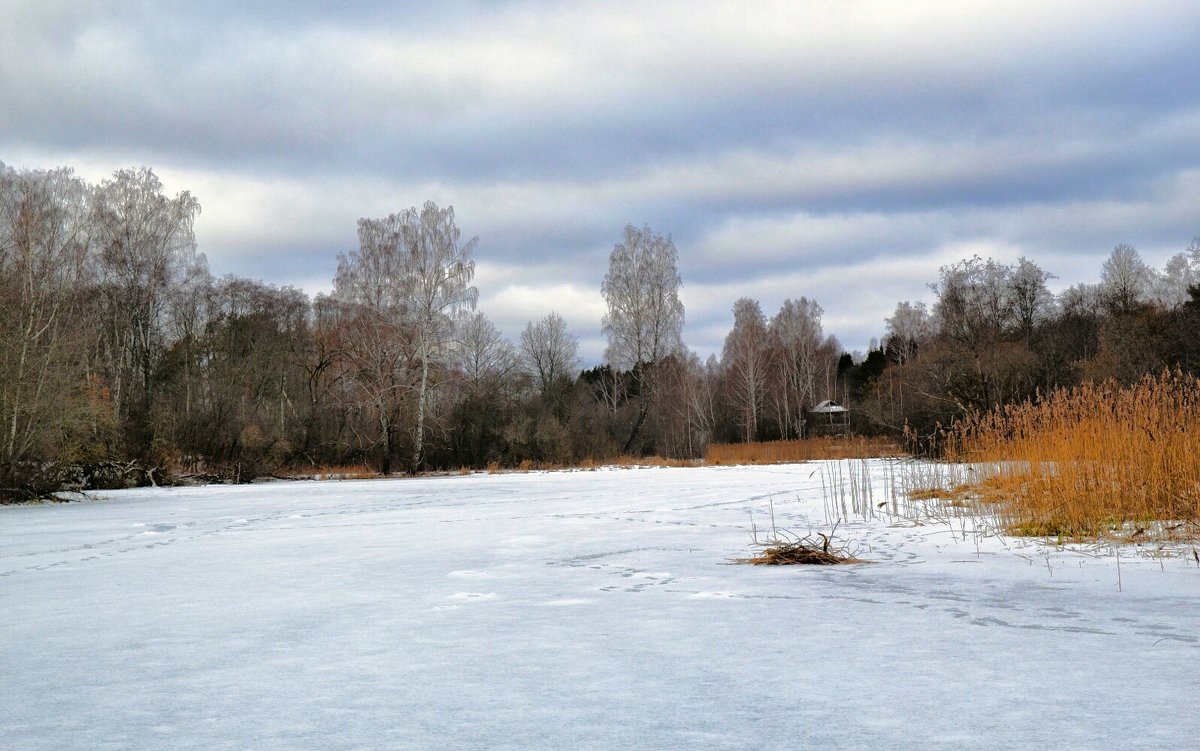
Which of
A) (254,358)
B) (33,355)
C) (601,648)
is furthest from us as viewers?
(254,358)

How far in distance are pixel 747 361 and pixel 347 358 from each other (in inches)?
1018

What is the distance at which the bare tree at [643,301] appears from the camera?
3288 cm

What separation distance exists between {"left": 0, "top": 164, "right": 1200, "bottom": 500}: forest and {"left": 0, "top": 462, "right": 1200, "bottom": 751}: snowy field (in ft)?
22.7

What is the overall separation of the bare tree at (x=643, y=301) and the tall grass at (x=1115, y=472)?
25840 millimetres

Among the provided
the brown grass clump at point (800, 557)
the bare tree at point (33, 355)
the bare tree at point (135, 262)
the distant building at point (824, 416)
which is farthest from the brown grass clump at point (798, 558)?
the distant building at point (824, 416)

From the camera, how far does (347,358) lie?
25922 millimetres

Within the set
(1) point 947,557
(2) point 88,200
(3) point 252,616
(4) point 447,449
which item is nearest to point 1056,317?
(4) point 447,449

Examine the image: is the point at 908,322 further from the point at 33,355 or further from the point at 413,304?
the point at 33,355

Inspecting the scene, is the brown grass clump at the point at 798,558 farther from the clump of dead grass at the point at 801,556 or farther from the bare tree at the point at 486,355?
the bare tree at the point at 486,355

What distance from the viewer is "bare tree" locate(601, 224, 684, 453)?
3288 cm

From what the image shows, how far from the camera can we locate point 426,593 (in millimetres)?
4242

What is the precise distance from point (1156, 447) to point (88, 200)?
3004 centimetres

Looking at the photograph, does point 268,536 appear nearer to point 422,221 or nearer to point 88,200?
point 422,221

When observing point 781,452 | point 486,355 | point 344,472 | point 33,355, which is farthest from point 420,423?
point 486,355
